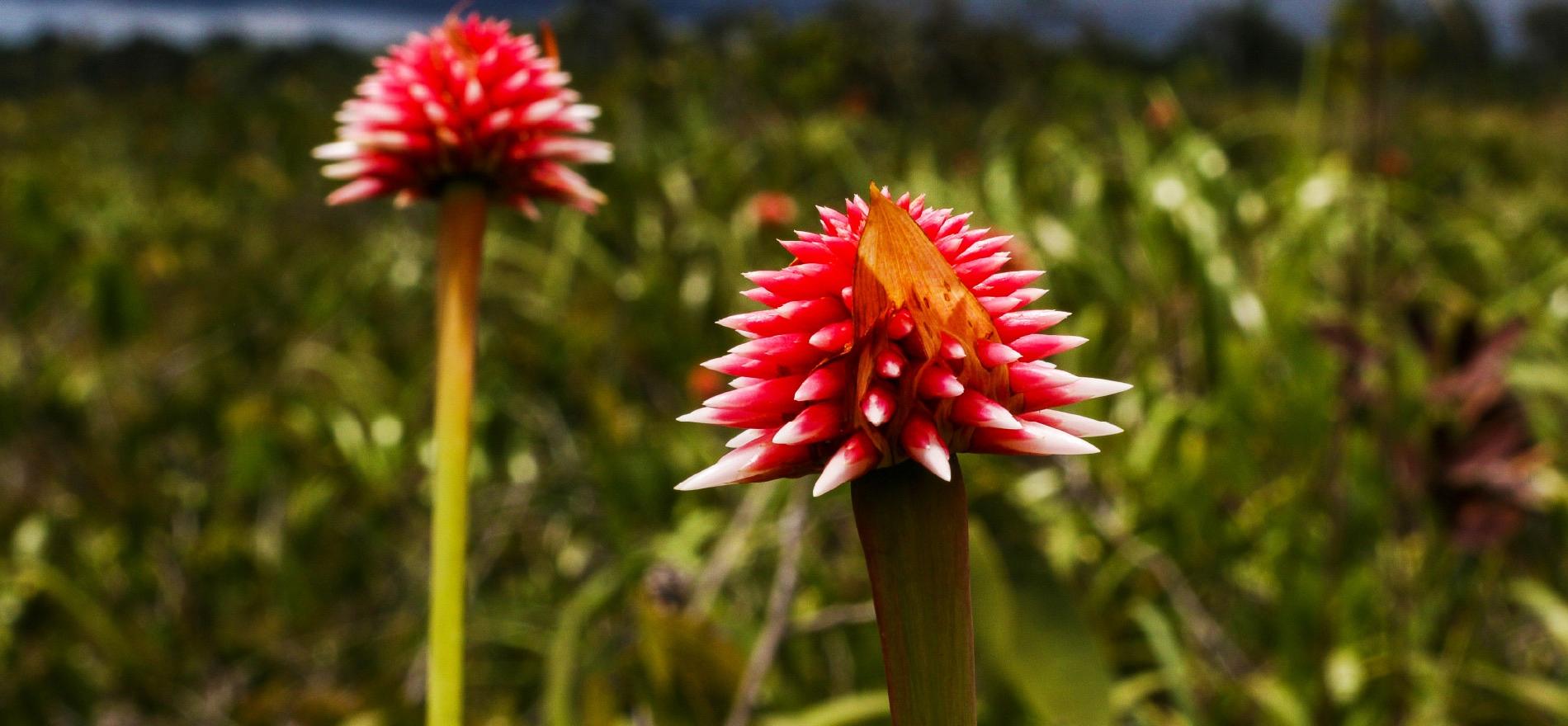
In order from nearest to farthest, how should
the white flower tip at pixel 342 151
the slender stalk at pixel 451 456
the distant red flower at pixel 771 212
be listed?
the slender stalk at pixel 451 456
the white flower tip at pixel 342 151
the distant red flower at pixel 771 212

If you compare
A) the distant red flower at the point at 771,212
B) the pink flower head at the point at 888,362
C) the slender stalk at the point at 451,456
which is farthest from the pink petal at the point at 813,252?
the distant red flower at the point at 771,212

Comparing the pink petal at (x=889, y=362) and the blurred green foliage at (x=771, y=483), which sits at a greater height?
the blurred green foliage at (x=771, y=483)

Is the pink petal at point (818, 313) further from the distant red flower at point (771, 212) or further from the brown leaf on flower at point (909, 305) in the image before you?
the distant red flower at point (771, 212)

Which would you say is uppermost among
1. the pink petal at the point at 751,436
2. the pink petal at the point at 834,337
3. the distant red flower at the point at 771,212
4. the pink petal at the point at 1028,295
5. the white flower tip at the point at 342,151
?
the distant red flower at the point at 771,212

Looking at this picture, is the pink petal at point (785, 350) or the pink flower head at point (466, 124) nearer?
the pink petal at point (785, 350)

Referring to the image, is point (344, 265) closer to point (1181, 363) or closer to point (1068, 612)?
point (1181, 363)

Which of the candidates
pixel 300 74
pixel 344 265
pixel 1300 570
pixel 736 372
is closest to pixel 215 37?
pixel 300 74

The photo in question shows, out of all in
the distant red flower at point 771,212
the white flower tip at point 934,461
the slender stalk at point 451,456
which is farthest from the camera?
the distant red flower at point 771,212
